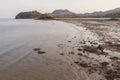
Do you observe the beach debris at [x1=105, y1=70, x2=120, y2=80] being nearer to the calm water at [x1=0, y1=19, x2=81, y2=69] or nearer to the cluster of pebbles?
the cluster of pebbles

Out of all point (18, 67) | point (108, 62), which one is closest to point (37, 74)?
point (18, 67)

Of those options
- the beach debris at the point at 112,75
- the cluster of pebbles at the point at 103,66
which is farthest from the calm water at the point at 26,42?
the beach debris at the point at 112,75

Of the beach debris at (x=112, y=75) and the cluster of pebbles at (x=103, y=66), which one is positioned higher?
the beach debris at (x=112, y=75)

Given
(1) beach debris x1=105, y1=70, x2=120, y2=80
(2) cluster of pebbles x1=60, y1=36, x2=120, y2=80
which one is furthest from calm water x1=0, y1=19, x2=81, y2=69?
(1) beach debris x1=105, y1=70, x2=120, y2=80

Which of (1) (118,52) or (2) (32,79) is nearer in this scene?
(2) (32,79)

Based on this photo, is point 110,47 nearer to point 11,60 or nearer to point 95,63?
point 95,63

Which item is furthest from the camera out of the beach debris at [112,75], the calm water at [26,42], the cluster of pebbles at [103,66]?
the calm water at [26,42]

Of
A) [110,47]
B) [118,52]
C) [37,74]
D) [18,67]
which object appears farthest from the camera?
[110,47]

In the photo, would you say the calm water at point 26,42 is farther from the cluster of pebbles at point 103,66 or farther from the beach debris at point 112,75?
the beach debris at point 112,75

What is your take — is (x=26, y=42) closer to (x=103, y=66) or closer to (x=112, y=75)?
(x=103, y=66)

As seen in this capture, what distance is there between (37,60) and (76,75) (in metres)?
4.99

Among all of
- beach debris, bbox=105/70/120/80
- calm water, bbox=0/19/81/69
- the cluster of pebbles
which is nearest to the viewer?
beach debris, bbox=105/70/120/80

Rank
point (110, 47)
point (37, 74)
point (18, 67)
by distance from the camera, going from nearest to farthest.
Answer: point (37, 74)
point (18, 67)
point (110, 47)

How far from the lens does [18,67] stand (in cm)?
1409
